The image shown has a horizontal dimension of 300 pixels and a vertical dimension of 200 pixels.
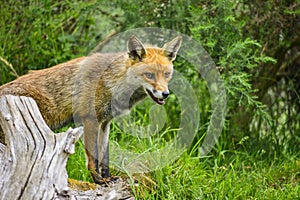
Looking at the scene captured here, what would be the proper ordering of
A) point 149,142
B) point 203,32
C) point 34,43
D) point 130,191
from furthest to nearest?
point 34,43
point 203,32
point 149,142
point 130,191

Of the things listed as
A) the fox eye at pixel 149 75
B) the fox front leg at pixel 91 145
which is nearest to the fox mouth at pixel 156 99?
the fox eye at pixel 149 75

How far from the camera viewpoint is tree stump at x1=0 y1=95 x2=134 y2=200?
3822 millimetres

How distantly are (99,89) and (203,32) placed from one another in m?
1.91

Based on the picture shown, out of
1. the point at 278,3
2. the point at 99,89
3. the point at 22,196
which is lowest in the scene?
the point at 22,196

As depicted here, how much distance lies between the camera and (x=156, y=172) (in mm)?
4781

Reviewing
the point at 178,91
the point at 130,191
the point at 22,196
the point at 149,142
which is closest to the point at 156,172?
the point at 130,191

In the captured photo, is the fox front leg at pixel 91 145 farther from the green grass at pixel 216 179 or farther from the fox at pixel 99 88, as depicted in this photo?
the green grass at pixel 216 179

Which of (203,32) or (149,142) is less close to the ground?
(203,32)

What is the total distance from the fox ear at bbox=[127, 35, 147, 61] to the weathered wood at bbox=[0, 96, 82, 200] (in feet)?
3.34

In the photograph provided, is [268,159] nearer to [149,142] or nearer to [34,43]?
[149,142]

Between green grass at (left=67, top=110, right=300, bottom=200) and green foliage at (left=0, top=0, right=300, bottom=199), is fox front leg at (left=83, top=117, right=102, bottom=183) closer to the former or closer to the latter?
green grass at (left=67, top=110, right=300, bottom=200)

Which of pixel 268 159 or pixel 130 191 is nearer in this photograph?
pixel 130 191

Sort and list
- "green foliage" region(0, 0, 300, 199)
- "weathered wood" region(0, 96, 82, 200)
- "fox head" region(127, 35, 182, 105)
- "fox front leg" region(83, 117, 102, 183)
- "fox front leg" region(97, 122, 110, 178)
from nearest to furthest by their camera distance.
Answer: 1. "weathered wood" region(0, 96, 82, 200)
2. "fox head" region(127, 35, 182, 105)
3. "fox front leg" region(83, 117, 102, 183)
4. "fox front leg" region(97, 122, 110, 178)
5. "green foliage" region(0, 0, 300, 199)

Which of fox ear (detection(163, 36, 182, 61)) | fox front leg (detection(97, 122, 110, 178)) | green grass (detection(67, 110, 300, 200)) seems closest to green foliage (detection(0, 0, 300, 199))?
green grass (detection(67, 110, 300, 200))
